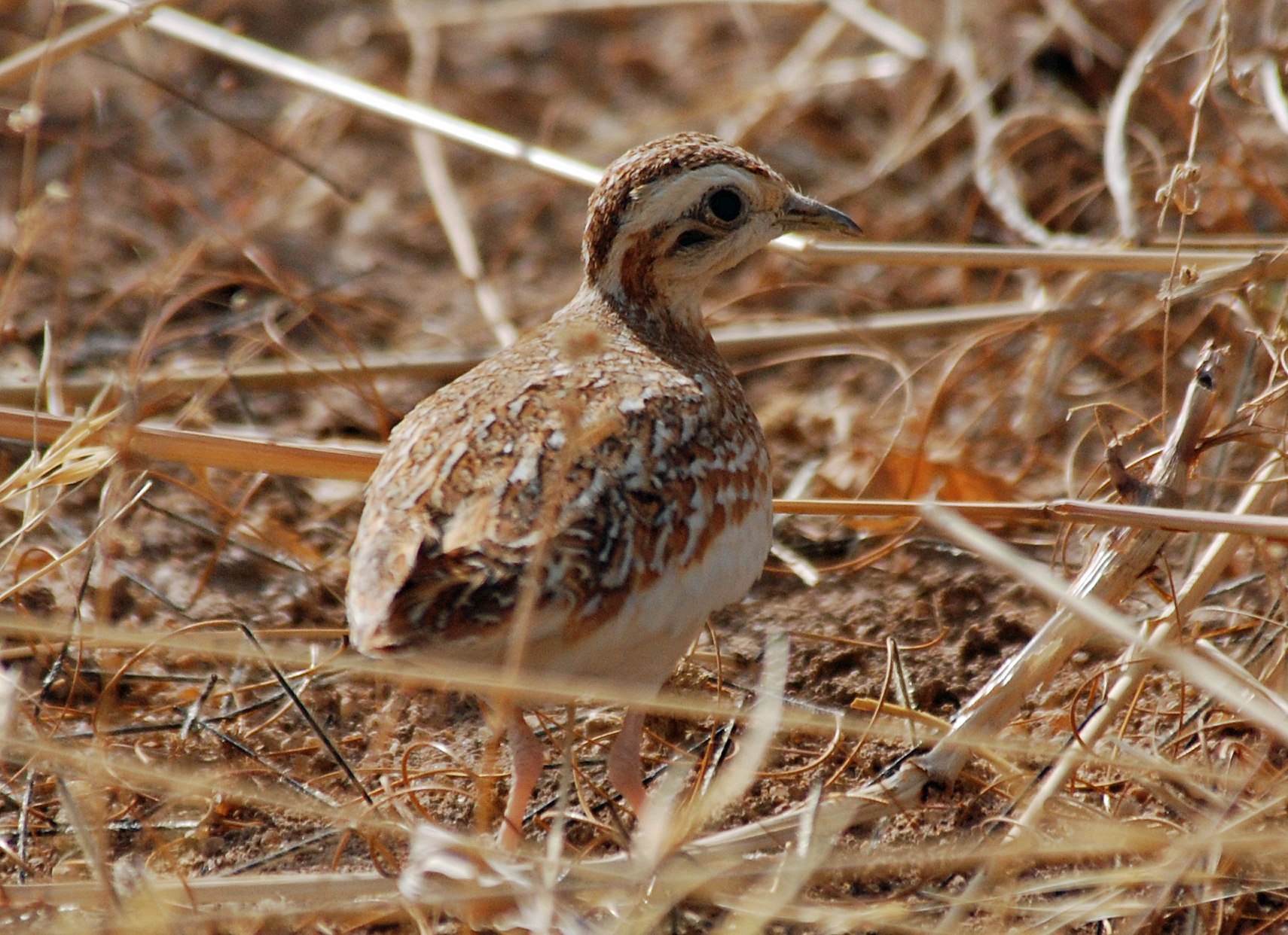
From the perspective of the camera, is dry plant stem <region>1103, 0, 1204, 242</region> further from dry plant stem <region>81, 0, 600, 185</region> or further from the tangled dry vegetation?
dry plant stem <region>81, 0, 600, 185</region>

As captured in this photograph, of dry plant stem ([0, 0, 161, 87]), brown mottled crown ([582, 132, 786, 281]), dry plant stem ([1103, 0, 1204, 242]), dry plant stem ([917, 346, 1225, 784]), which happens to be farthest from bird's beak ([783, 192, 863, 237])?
dry plant stem ([0, 0, 161, 87])

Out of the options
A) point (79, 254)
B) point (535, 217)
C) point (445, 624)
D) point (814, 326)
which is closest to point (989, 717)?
point (445, 624)

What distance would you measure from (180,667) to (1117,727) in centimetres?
243

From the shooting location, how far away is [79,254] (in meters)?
6.08

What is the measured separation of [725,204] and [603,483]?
1.03 metres

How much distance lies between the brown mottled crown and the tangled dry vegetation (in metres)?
0.49

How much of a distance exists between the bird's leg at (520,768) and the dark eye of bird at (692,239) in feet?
3.95

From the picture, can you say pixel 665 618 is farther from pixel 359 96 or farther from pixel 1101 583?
pixel 359 96

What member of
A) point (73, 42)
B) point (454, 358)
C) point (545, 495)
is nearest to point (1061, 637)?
point (545, 495)

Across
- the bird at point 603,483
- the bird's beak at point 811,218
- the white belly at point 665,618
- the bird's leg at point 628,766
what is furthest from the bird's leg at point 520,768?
the bird's beak at point 811,218

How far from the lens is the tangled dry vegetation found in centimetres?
295

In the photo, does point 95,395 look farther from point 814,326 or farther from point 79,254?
point 814,326

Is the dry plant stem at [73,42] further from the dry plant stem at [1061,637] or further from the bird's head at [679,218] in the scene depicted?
the dry plant stem at [1061,637]

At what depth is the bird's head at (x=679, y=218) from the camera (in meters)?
3.57
